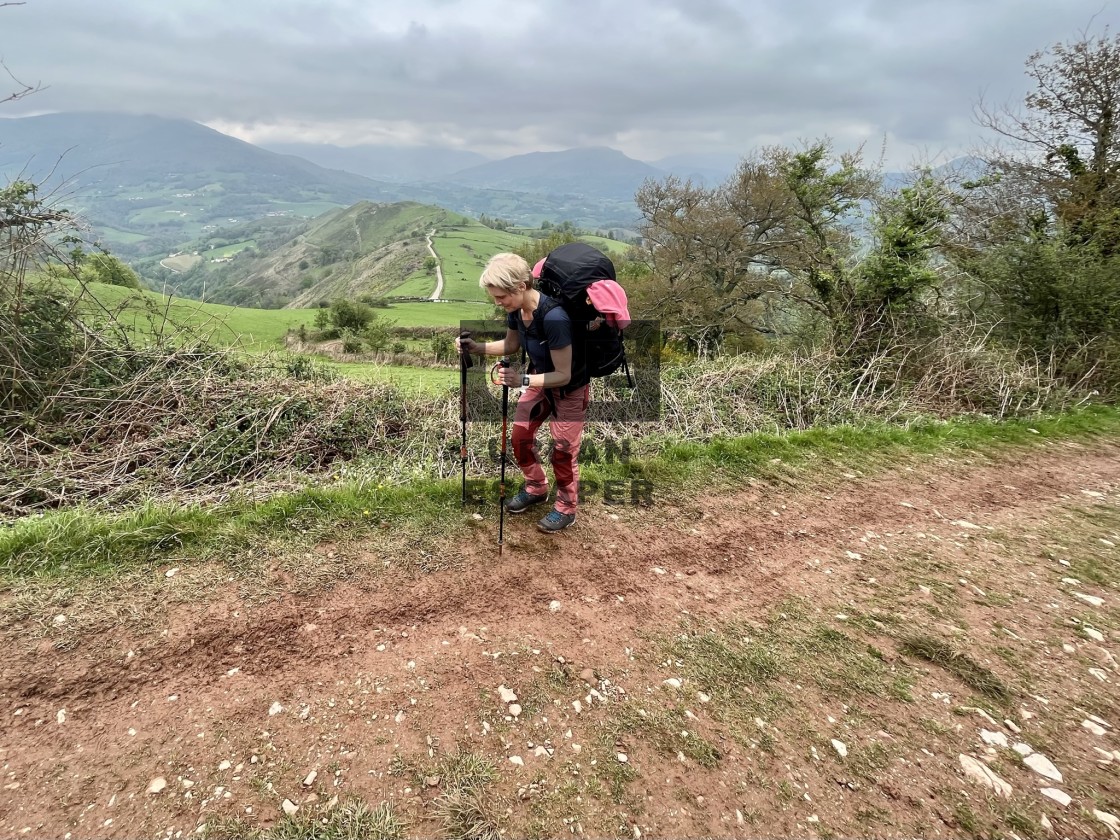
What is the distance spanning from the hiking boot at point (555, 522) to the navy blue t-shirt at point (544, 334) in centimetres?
158

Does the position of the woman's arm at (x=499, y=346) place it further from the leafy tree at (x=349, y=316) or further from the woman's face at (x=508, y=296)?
the leafy tree at (x=349, y=316)

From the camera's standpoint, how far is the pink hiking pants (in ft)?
15.0

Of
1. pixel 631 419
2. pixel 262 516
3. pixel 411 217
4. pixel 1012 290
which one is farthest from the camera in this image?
pixel 411 217

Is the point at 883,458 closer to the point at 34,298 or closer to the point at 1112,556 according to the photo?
the point at 1112,556

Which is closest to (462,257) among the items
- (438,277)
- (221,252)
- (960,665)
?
(438,277)

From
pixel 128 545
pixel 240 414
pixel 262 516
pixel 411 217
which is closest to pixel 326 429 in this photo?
pixel 240 414

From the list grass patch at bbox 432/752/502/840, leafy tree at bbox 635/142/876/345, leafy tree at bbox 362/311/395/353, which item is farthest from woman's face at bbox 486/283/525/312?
leafy tree at bbox 362/311/395/353

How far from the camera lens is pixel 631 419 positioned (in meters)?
8.05

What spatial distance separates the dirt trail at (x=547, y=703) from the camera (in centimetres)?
252

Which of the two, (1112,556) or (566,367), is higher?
(566,367)

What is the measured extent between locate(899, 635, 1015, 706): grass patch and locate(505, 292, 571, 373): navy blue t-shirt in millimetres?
3624

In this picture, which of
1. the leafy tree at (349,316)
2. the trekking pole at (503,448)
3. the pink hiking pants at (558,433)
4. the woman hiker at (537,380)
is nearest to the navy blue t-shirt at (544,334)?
the woman hiker at (537,380)

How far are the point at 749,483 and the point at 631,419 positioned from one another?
7.98 feet

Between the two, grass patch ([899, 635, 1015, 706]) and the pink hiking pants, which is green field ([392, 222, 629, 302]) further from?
grass patch ([899, 635, 1015, 706])
